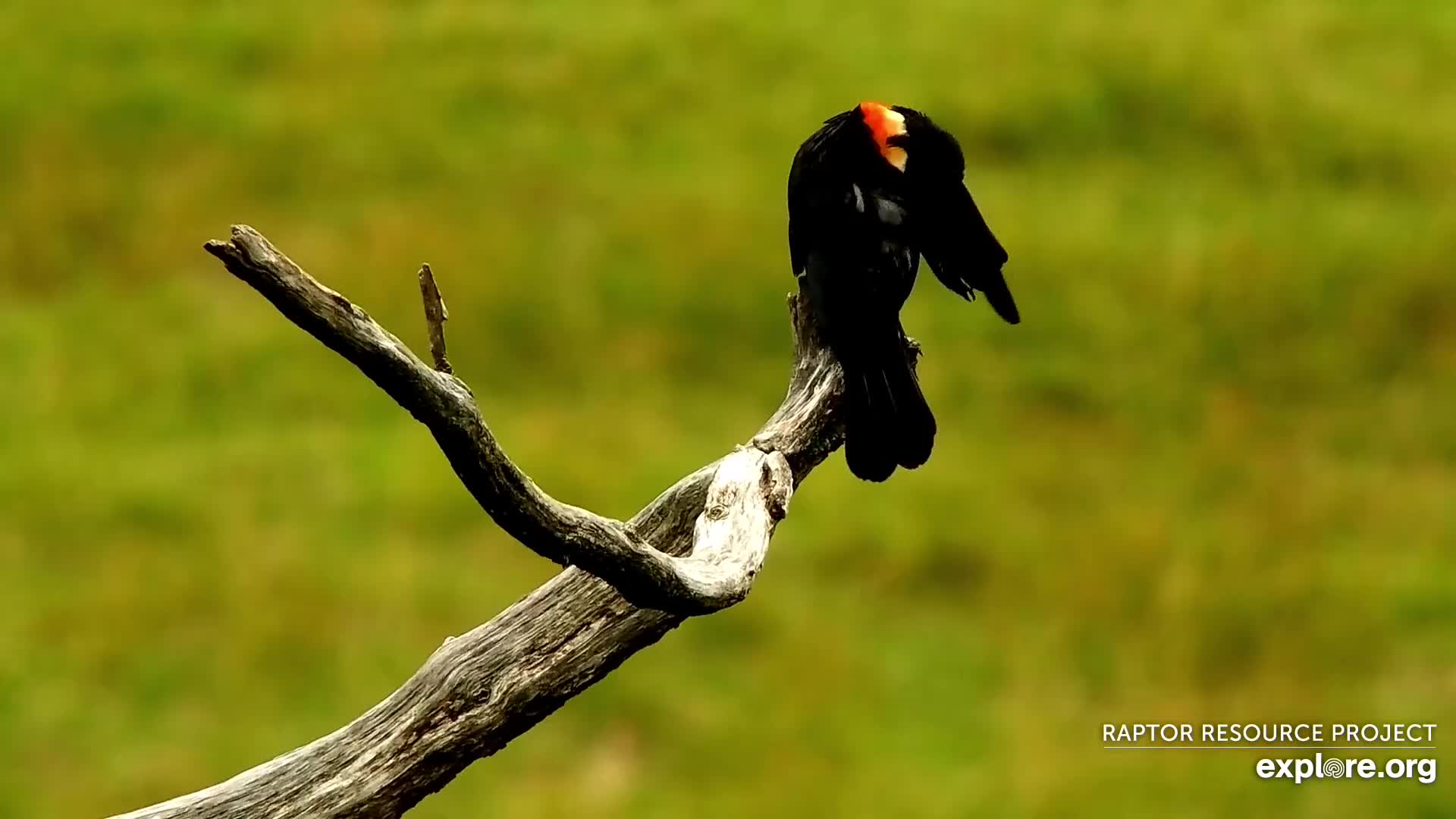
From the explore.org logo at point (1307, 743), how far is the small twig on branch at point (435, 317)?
595cm

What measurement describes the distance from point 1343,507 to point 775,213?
3936 millimetres

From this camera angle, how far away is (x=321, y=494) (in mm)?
9109

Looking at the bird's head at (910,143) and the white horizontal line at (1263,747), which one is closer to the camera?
the bird's head at (910,143)

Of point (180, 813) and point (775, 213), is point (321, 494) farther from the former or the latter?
point (180, 813)

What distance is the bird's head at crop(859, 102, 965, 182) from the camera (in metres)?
3.69

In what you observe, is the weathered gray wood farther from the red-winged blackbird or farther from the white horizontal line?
the white horizontal line

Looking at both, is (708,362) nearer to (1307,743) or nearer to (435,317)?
(1307,743)

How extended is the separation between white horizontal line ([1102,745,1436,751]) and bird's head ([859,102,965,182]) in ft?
14.5

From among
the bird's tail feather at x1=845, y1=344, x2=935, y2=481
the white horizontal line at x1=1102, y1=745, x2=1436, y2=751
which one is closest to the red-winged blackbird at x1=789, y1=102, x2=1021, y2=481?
the bird's tail feather at x1=845, y1=344, x2=935, y2=481

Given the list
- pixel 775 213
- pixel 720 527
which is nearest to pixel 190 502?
pixel 775 213

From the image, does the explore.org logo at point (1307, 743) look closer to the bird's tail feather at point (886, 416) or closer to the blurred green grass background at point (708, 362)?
the blurred green grass background at point (708, 362)

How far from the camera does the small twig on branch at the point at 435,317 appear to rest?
202 centimetres

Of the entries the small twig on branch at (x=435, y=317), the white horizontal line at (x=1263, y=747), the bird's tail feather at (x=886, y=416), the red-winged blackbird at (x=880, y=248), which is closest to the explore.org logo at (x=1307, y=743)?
the white horizontal line at (x=1263, y=747)

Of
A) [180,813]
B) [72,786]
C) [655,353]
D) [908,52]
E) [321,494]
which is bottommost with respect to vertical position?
[180,813]
